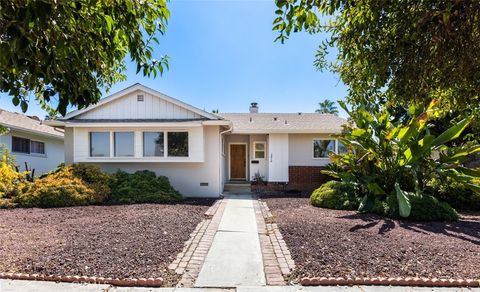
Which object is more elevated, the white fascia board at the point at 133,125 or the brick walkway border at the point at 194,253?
the white fascia board at the point at 133,125

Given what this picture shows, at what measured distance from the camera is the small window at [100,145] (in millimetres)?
14297

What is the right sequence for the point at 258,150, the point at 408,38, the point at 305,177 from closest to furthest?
the point at 408,38, the point at 305,177, the point at 258,150

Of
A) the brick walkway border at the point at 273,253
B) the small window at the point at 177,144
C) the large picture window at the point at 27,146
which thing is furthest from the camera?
the large picture window at the point at 27,146

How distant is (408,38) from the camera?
324cm

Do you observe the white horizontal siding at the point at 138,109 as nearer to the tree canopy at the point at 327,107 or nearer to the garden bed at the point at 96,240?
the garden bed at the point at 96,240

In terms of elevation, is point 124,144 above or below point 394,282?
above

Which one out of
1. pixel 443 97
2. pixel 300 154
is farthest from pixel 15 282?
pixel 300 154

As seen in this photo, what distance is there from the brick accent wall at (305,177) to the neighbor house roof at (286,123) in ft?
6.41

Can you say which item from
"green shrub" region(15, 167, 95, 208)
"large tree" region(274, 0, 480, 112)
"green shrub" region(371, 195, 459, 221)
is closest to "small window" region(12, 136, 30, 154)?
"green shrub" region(15, 167, 95, 208)

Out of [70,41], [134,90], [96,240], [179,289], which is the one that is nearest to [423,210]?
[179,289]

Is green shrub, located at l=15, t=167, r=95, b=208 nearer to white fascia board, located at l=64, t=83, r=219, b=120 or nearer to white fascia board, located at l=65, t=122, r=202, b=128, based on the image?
white fascia board, located at l=65, t=122, r=202, b=128

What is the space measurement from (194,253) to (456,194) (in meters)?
10.1

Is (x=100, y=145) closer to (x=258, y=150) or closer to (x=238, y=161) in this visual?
(x=238, y=161)

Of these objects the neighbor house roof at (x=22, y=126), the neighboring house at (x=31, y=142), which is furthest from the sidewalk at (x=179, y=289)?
the neighboring house at (x=31, y=142)
